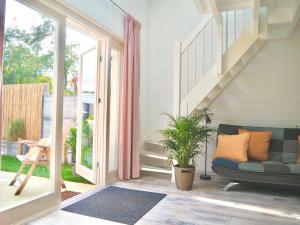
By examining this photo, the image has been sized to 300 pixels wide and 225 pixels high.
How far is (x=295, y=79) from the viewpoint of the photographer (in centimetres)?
381

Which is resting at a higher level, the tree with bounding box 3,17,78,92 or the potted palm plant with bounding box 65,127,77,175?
the tree with bounding box 3,17,78,92

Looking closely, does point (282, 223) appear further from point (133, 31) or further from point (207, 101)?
point (133, 31)

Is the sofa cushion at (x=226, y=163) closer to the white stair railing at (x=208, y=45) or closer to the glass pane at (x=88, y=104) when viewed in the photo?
the white stair railing at (x=208, y=45)

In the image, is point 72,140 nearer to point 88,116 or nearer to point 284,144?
point 88,116

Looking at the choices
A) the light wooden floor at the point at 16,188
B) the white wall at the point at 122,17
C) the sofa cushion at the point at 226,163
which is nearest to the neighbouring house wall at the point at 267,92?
the sofa cushion at the point at 226,163

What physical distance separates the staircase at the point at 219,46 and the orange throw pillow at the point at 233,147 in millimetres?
627

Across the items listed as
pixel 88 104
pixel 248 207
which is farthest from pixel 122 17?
pixel 248 207

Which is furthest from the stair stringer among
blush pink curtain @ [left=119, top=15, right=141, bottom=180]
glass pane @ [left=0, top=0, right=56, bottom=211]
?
glass pane @ [left=0, top=0, right=56, bottom=211]

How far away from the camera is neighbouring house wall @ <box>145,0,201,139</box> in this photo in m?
4.53

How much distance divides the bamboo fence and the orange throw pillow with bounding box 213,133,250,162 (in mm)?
2250

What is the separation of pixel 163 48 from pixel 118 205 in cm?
298

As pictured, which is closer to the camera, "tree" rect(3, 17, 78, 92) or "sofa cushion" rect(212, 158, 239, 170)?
"tree" rect(3, 17, 78, 92)

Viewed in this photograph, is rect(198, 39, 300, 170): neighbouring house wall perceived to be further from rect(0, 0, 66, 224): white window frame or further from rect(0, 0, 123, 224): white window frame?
rect(0, 0, 66, 224): white window frame

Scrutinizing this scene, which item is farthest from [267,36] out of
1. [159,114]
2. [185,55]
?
[159,114]
